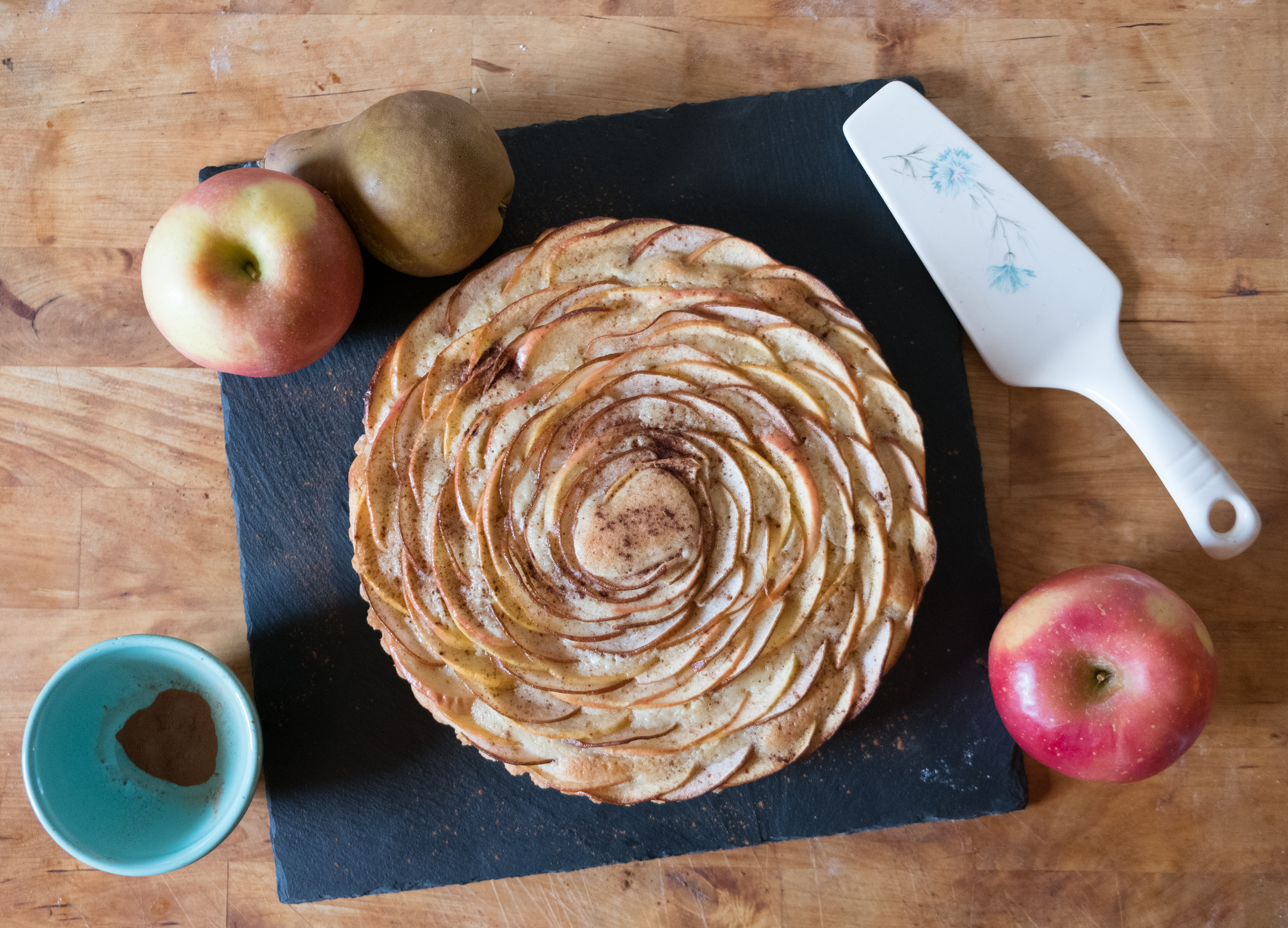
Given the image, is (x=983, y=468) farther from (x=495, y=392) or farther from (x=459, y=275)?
(x=459, y=275)

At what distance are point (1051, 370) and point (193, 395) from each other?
125 cm

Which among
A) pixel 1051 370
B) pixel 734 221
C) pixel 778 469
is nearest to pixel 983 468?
pixel 1051 370

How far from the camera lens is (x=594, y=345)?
108 centimetres

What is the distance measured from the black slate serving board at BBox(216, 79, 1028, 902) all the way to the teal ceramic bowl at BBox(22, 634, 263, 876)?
3.8 inches

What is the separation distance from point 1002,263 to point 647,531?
0.65 m

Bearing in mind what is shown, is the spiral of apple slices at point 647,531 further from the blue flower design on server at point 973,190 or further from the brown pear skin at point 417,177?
the blue flower design on server at point 973,190

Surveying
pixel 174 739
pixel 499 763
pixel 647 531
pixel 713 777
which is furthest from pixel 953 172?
pixel 174 739

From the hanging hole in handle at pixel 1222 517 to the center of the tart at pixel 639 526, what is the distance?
0.77 m

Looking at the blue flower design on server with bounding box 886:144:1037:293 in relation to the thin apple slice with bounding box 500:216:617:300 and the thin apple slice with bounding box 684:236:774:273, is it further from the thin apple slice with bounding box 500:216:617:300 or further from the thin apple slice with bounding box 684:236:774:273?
the thin apple slice with bounding box 500:216:617:300

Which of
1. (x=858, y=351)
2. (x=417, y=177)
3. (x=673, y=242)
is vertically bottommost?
(x=858, y=351)

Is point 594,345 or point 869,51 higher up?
point 869,51

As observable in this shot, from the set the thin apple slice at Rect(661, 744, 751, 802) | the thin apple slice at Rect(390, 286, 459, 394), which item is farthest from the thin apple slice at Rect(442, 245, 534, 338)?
the thin apple slice at Rect(661, 744, 751, 802)

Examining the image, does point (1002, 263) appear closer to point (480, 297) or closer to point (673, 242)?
point (673, 242)

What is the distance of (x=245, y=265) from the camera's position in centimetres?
104
